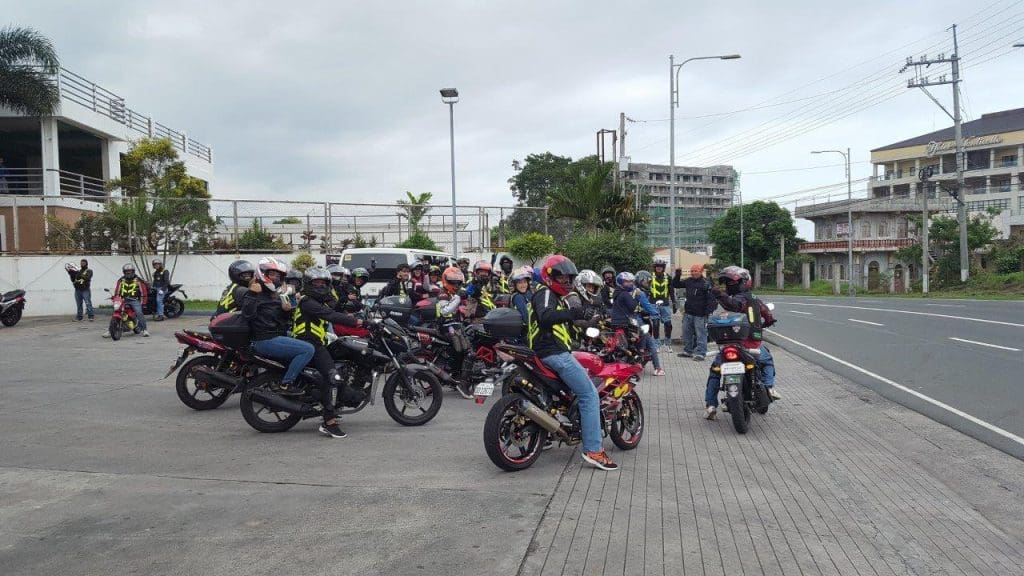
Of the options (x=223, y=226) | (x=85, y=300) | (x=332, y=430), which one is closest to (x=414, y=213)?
(x=223, y=226)

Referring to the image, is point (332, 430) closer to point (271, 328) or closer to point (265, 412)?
point (265, 412)

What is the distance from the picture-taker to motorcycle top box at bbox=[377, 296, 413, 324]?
10.3 metres

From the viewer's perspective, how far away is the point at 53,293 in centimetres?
2148

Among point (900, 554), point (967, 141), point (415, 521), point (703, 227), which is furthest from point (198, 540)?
point (703, 227)

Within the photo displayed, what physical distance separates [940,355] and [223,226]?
20.2 meters

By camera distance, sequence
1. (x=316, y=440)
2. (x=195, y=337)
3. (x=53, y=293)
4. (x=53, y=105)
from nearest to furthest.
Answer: (x=316, y=440) → (x=195, y=337) → (x=53, y=293) → (x=53, y=105)

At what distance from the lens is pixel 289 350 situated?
716 centimetres

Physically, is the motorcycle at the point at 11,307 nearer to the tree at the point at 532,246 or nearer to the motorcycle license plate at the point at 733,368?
the tree at the point at 532,246

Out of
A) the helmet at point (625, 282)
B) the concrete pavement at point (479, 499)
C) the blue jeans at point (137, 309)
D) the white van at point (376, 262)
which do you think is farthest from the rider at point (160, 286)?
the helmet at point (625, 282)

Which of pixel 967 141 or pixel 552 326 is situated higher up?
pixel 967 141

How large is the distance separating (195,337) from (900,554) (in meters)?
7.18

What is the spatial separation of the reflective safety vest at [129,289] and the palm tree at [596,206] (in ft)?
51.3

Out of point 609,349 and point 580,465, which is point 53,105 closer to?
point 609,349

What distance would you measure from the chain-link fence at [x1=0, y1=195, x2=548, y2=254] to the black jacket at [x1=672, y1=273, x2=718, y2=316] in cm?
1096
